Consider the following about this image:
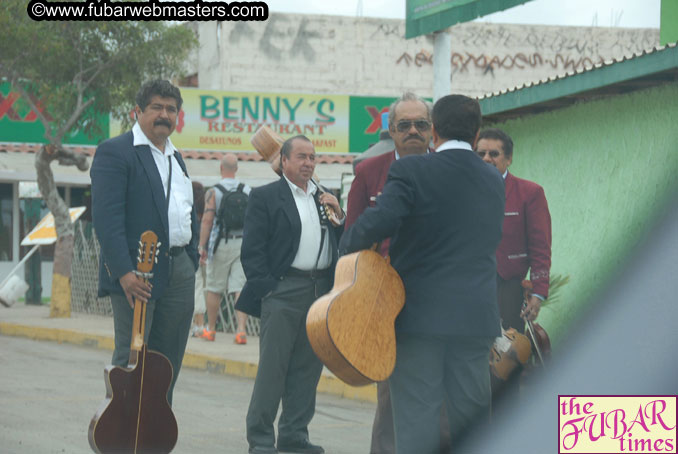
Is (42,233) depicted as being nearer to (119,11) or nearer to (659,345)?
(119,11)

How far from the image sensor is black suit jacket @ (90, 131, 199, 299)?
5531 mm

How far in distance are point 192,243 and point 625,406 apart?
2.34 m

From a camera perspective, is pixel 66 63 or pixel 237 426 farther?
pixel 66 63

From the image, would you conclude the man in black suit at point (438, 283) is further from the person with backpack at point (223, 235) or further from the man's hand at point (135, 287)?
the person with backpack at point (223, 235)

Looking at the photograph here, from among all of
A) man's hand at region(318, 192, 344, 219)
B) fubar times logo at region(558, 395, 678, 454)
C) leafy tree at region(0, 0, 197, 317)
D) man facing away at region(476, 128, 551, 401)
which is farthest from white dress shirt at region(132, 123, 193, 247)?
leafy tree at region(0, 0, 197, 317)

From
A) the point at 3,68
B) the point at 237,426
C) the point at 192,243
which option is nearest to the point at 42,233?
the point at 3,68

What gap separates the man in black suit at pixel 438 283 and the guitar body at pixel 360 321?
0.09 meters

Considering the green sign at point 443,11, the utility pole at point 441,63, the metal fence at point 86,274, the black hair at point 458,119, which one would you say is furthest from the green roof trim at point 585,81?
the metal fence at point 86,274

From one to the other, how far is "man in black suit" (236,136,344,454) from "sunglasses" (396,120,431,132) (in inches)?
30.4

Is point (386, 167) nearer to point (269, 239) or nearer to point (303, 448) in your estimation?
point (269, 239)

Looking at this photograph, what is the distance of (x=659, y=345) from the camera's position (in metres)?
8.09

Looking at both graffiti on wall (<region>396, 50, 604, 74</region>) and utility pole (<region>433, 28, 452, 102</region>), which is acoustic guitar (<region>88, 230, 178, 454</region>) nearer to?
utility pole (<region>433, 28, 452, 102</region>)

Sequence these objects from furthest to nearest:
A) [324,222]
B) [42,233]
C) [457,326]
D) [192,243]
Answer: [42,233] → [324,222] → [192,243] → [457,326]

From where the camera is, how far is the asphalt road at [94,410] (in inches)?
268
